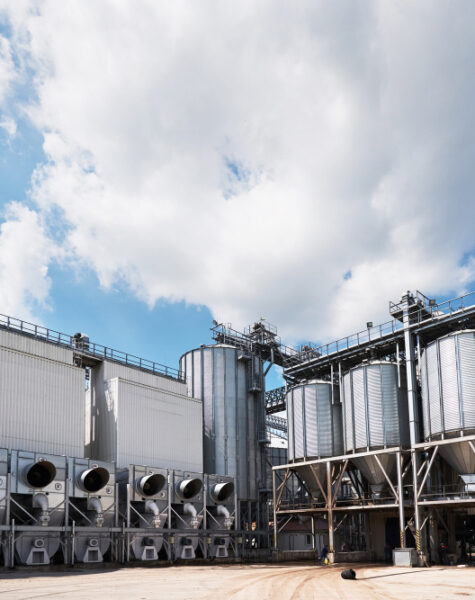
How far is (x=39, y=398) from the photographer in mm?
40062

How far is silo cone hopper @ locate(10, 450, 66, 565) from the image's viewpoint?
3305 centimetres

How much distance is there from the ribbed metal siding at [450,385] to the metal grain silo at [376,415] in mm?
2539

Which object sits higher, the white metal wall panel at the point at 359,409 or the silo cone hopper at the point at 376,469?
the white metal wall panel at the point at 359,409

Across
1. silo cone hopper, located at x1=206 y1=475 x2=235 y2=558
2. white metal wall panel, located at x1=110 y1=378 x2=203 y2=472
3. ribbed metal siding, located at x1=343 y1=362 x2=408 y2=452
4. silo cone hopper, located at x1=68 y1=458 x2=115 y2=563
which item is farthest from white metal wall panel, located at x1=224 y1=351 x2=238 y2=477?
silo cone hopper, located at x1=68 y1=458 x2=115 y2=563

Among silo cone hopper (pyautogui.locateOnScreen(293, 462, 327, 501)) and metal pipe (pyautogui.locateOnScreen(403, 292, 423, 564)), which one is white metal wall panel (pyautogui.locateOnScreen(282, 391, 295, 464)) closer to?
silo cone hopper (pyautogui.locateOnScreen(293, 462, 327, 501))

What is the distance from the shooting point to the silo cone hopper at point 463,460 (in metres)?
36.8

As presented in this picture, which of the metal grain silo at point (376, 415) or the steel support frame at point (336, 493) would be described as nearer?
the steel support frame at point (336, 493)

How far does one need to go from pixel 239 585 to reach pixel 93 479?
1536cm

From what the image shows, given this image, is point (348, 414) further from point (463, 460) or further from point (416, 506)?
point (463, 460)

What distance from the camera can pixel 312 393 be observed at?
48125 mm

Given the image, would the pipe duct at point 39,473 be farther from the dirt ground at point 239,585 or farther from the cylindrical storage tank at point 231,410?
the cylindrical storage tank at point 231,410

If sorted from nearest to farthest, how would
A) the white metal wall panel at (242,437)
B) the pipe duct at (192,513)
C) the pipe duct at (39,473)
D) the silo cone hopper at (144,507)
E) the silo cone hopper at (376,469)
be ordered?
the pipe duct at (39,473)
the silo cone hopper at (144,507)
the silo cone hopper at (376,469)
the pipe duct at (192,513)
the white metal wall panel at (242,437)

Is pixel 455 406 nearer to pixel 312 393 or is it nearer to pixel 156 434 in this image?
pixel 312 393

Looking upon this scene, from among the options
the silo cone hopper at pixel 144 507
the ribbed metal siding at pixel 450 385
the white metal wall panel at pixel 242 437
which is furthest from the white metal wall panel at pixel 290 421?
the ribbed metal siding at pixel 450 385
